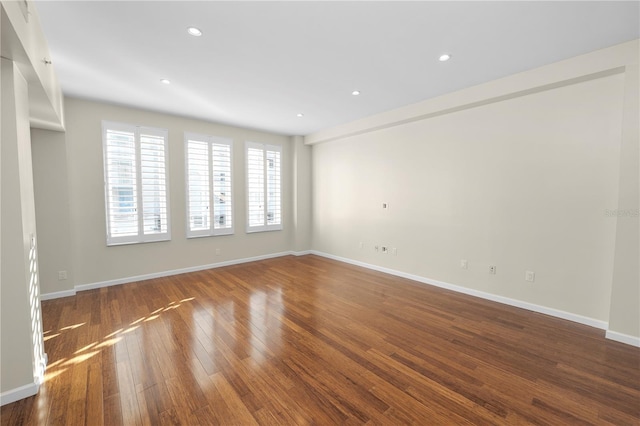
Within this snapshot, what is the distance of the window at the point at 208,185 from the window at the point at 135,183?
41 centimetres

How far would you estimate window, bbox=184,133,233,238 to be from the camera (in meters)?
4.79

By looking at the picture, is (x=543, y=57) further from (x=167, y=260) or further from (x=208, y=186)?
(x=167, y=260)

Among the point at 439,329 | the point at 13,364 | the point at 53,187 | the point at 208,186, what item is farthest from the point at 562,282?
the point at 53,187

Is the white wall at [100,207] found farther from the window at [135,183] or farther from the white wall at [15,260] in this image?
the white wall at [15,260]

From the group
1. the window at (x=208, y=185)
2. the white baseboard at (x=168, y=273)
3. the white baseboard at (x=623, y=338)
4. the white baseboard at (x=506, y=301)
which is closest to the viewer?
the white baseboard at (x=623, y=338)

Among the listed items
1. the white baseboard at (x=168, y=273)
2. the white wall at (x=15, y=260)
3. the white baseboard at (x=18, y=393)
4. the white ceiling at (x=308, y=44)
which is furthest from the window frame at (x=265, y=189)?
the white baseboard at (x=18, y=393)

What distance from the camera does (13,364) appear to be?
1782 millimetres

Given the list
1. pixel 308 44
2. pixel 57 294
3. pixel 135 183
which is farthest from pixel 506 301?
pixel 57 294

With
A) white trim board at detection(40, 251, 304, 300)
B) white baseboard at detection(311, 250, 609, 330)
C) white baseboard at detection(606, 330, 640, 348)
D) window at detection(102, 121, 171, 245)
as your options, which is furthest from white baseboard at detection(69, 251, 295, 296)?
white baseboard at detection(606, 330, 640, 348)

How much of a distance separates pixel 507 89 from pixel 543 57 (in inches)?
17.9

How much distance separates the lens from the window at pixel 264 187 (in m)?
5.60

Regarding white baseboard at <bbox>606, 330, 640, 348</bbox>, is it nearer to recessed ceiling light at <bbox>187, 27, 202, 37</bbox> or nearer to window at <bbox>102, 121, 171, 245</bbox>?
recessed ceiling light at <bbox>187, 27, 202, 37</bbox>

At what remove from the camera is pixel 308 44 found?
241 centimetres

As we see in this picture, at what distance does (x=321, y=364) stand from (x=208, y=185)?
3957mm
